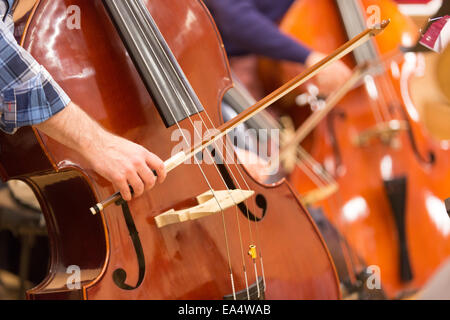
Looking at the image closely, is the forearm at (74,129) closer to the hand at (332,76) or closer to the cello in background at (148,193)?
the cello in background at (148,193)

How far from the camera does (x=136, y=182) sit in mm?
688

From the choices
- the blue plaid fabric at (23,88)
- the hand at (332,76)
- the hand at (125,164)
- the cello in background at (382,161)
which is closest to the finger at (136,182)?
the hand at (125,164)

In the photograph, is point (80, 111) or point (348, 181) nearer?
point (80, 111)

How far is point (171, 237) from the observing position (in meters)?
0.75

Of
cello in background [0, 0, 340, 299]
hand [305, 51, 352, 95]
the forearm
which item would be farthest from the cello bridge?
hand [305, 51, 352, 95]

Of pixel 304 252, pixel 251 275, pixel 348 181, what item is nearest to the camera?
pixel 251 275

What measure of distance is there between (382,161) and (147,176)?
0.91m

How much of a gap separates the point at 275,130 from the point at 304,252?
0.42m

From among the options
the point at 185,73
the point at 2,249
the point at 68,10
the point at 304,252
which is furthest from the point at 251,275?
the point at 2,249

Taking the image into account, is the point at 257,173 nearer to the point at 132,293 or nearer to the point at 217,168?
the point at 217,168

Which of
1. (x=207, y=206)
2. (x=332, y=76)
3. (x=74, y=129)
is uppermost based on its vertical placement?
(x=332, y=76)

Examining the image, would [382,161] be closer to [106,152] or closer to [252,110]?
[252,110]

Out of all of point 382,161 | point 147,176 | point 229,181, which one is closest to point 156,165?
point 147,176

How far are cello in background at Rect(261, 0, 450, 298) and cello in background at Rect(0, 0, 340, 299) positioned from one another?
0.52m
